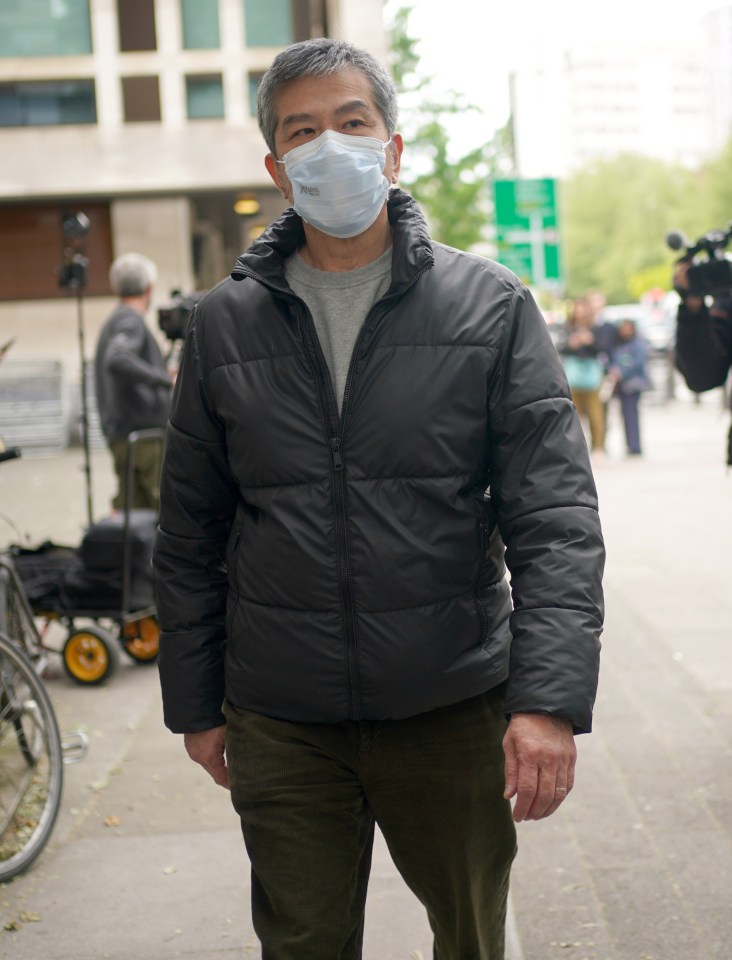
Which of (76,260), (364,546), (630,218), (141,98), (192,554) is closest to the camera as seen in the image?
(364,546)

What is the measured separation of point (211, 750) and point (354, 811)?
0.31 m

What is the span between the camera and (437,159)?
2661cm

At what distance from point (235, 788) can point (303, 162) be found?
1.17 metres

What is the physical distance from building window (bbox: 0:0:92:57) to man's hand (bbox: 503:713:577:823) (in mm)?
20470

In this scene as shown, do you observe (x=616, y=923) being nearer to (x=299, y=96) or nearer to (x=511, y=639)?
(x=511, y=639)

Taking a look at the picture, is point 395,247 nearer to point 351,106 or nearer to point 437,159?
point 351,106

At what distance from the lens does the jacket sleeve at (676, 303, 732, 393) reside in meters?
5.09

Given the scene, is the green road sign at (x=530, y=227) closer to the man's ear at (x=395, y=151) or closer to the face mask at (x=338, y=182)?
the man's ear at (x=395, y=151)

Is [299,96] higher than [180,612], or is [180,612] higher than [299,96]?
[299,96]

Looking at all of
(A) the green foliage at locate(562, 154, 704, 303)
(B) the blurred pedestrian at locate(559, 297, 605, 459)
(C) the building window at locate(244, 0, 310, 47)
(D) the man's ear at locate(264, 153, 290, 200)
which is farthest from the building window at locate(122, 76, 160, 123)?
(A) the green foliage at locate(562, 154, 704, 303)

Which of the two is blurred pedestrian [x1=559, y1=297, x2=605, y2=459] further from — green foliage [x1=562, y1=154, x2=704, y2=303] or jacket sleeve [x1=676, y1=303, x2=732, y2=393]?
green foliage [x1=562, y1=154, x2=704, y2=303]

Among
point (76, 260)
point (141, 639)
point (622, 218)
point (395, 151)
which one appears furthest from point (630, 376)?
point (622, 218)

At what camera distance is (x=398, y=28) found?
2831 cm

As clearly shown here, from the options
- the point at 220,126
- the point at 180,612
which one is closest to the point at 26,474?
the point at 220,126
